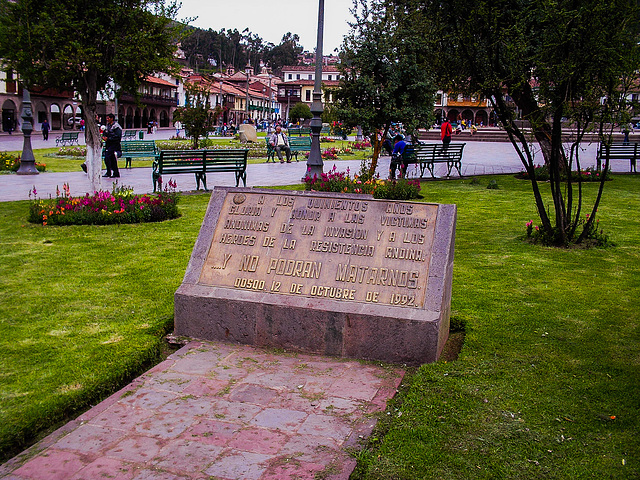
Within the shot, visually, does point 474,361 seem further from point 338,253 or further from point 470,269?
point 470,269

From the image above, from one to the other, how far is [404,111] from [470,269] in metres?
7.39

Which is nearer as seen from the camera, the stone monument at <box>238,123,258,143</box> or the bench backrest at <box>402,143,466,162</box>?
the bench backrest at <box>402,143,466,162</box>

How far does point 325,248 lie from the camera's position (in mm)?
4793

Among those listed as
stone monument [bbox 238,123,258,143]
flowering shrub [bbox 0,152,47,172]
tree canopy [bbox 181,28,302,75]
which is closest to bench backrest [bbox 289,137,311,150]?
stone monument [bbox 238,123,258,143]

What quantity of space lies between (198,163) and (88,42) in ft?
11.7

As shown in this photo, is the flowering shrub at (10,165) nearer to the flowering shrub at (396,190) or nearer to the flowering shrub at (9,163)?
the flowering shrub at (9,163)

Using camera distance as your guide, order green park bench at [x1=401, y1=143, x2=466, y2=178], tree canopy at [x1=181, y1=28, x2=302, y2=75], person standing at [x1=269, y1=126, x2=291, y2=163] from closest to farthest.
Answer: green park bench at [x1=401, y1=143, x2=466, y2=178], person standing at [x1=269, y1=126, x2=291, y2=163], tree canopy at [x1=181, y1=28, x2=302, y2=75]

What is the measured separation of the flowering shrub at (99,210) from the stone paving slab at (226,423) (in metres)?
5.33

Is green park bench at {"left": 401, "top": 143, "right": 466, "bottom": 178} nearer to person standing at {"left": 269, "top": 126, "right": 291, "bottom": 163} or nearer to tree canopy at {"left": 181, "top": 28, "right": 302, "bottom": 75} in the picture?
person standing at {"left": 269, "top": 126, "right": 291, "bottom": 163}

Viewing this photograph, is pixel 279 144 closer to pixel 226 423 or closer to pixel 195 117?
pixel 195 117

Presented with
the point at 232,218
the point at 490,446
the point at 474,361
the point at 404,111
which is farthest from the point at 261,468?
the point at 404,111

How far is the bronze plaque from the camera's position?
4559 mm

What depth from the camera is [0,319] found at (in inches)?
200

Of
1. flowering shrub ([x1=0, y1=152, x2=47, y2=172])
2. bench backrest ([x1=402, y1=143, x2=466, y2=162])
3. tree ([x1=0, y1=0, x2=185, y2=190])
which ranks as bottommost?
flowering shrub ([x1=0, y1=152, x2=47, y2=172])
